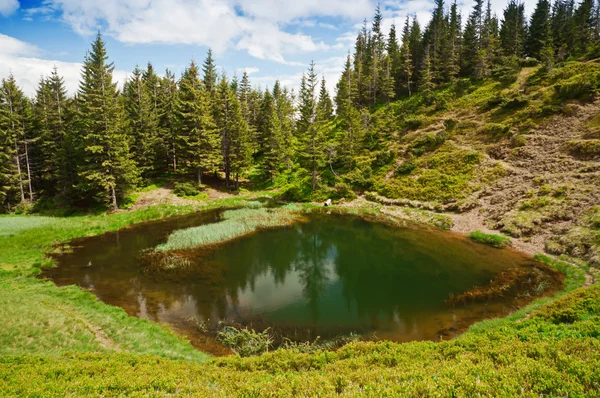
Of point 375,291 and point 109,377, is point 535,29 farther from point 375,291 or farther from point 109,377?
point 109,377

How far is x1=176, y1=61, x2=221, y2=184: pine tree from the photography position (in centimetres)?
4725

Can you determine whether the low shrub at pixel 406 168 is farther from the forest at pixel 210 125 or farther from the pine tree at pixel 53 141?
the pine tree at pixel 53 141

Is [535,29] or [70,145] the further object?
[535,29]

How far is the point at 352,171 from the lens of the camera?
49.8 metres

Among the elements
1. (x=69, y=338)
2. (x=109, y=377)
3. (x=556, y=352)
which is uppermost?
(x=556, y=352)

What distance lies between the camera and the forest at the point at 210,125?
38562mm

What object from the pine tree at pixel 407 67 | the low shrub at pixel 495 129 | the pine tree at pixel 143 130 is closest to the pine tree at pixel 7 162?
the pine tree at pixel 143 130

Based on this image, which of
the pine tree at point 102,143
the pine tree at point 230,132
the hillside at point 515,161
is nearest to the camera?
the hillside at point 515,161

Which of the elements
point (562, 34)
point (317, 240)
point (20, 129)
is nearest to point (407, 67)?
point (562, 34)

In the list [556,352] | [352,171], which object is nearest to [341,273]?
[556,352]

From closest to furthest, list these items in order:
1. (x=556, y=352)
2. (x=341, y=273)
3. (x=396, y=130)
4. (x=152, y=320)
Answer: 1. (x=556, y=352)
2. (x=152, y=320)
3. (x=341, y=273)
4. (x=396, y=130)

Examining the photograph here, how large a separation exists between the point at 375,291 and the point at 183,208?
101 feet

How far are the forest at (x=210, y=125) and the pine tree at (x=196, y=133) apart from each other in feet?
0.60

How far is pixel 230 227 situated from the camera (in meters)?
29.9
